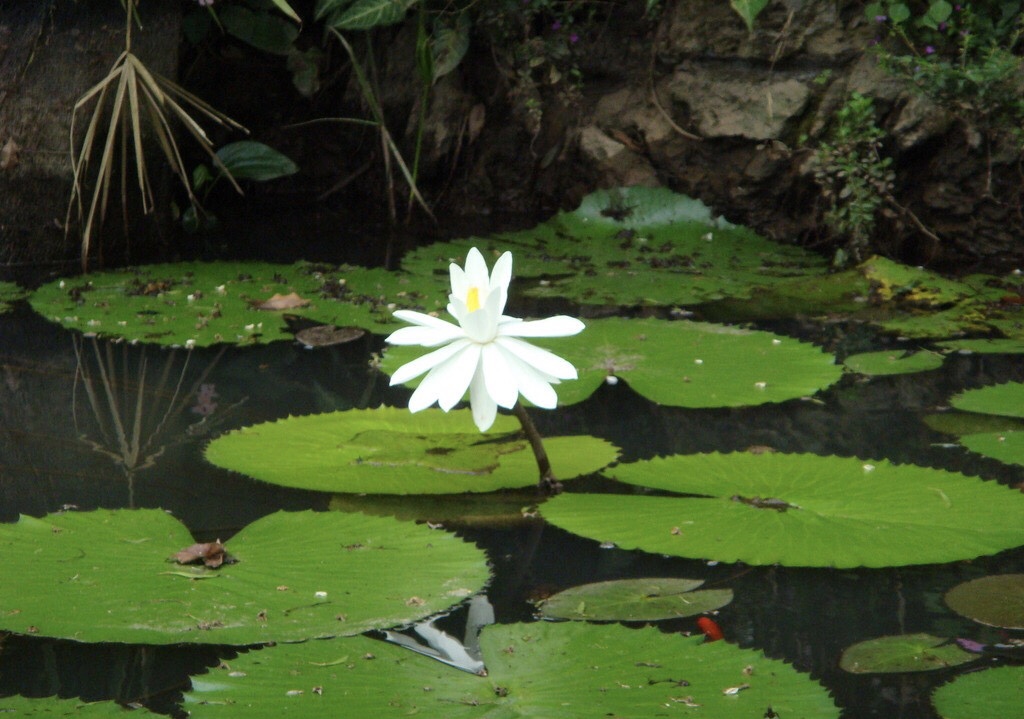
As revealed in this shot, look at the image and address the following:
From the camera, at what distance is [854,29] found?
11.6 feet

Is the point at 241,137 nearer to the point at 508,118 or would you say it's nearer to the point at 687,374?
the point at 508,118

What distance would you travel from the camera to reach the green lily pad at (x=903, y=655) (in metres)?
1.19

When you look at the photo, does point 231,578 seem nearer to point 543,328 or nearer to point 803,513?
point 543,328

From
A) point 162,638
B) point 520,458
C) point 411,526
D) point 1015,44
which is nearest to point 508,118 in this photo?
point 1015,44

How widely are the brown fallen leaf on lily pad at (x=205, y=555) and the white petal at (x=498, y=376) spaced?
0.39 m

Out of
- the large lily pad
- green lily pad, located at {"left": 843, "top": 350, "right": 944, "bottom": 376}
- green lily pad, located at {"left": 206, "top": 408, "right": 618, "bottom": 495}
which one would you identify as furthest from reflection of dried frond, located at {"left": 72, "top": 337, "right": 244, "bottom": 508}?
green lily pad, located at {"left": 843, "top": 350, "right": 944, "bottom": 376}

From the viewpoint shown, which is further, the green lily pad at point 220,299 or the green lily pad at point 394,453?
the green lily pad at point 220,299

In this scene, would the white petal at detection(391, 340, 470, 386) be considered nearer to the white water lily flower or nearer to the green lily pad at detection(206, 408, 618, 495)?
the white water lily flower

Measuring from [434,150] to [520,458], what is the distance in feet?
8.84

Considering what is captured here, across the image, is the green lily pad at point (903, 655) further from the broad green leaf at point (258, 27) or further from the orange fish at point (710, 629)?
the broad green leaf at point (258, 27)

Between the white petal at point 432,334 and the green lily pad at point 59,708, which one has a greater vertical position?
the white petal at point 432,334

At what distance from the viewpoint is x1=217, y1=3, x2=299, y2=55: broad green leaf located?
12.9 feet

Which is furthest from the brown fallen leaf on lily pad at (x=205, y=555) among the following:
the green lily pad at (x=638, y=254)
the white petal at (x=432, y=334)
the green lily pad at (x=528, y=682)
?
the green lily pad at (x=638, y=254)

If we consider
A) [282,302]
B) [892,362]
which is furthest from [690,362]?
[282,302]
